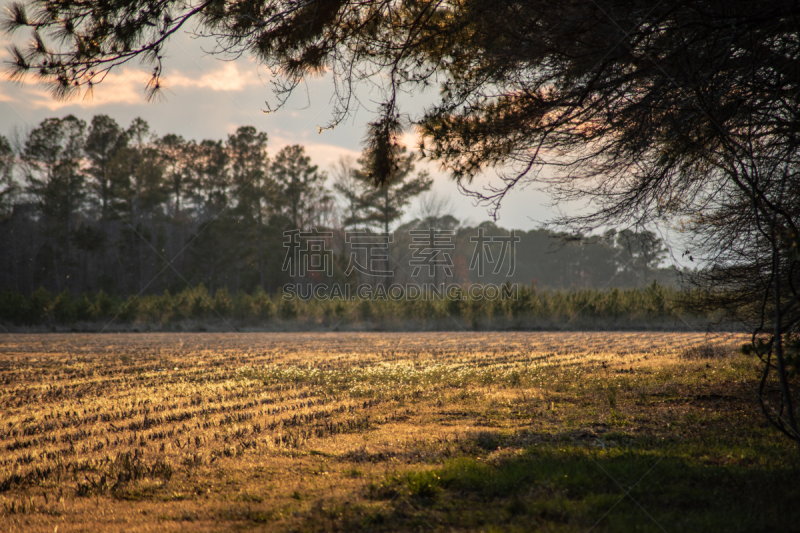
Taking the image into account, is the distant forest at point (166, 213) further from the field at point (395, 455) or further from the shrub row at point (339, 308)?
the field at point (395, 455)

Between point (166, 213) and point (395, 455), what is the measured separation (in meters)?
50.6

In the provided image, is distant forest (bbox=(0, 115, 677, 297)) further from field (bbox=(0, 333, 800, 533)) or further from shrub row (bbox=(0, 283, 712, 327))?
field (bbox=(0, 333, 800, 533))

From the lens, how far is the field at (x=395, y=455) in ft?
10.6

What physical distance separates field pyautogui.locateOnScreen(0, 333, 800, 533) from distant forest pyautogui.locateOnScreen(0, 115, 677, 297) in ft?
93.1

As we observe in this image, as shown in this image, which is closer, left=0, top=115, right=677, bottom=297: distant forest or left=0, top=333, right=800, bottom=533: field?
left=0, top=333, right=800, bottom=533: field

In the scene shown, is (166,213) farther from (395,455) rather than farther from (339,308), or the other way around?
(395,455)

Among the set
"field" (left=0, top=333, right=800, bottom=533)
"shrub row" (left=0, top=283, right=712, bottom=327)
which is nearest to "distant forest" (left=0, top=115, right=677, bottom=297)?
"shrub row" (left=0, top=283, right=712, bottom=327)

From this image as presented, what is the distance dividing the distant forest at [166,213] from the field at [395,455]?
28376 millimetres

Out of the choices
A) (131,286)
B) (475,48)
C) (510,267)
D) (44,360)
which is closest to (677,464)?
(475,48)

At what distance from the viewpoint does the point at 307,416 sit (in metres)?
6.29

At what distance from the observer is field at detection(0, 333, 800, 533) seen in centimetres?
323

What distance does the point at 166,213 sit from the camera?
4894cm

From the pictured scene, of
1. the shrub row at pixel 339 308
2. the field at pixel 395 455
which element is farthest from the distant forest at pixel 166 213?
the field at pixel 395 455

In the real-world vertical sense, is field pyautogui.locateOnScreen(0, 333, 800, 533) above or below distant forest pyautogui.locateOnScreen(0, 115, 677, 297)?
below
